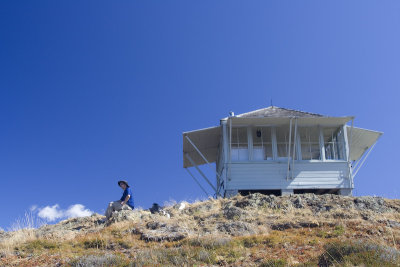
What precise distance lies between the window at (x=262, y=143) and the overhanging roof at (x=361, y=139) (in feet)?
13.6

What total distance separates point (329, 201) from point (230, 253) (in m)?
7.61

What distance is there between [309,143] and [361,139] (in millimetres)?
3820

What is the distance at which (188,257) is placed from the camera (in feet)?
30.1

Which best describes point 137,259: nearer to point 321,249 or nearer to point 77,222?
point 321,249

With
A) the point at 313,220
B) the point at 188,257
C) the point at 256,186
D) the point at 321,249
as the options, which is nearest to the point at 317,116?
the point at 256,186

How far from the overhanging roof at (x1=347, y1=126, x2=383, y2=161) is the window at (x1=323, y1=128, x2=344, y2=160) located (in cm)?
78

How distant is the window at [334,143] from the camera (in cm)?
2054

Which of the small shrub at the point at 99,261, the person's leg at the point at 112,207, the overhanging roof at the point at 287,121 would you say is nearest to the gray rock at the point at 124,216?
the person's leg at the point at 112,207

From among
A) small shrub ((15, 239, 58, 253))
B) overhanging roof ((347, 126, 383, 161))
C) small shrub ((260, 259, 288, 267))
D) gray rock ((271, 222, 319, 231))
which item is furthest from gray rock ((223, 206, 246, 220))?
overhanging roof ((347, 126, 383, 161))

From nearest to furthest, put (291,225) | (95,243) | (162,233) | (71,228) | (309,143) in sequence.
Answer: (95,243) < (162,233) < (291,225) < (71,228) < (309,143)

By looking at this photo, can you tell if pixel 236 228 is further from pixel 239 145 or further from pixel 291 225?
pixel 239 145

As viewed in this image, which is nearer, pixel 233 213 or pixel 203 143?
pixel 233 213

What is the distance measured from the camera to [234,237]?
11.0m

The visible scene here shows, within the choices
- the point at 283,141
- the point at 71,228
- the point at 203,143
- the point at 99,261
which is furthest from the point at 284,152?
the point at 99,261
